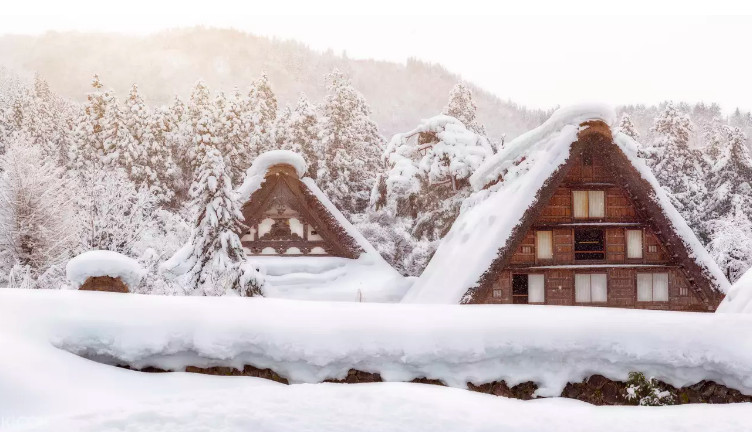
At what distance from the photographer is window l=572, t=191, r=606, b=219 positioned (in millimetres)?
16422

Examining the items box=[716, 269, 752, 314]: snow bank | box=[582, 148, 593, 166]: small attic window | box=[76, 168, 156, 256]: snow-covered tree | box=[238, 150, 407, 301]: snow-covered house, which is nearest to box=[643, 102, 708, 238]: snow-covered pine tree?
box=[582, 148, 593, 166]: small attic window

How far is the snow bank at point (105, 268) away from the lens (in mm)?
8398

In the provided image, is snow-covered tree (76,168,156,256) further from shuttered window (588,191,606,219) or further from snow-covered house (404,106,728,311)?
shuttered window (588,191,606,219)

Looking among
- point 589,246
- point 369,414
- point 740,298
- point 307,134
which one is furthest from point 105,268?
point 307,134

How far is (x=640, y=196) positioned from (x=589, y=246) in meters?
1.63

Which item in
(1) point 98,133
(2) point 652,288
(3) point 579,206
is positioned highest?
(1) point 98,133

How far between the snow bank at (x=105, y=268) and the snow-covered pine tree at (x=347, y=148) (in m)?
31.6

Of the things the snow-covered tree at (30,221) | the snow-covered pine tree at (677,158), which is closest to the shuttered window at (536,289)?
the snow-covered tree at (30,221)

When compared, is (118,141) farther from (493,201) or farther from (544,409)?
(544,409)

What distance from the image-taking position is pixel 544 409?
5934 millimetres

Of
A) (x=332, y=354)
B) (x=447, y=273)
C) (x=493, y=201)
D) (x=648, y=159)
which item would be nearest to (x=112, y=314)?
(x=332, y=354)

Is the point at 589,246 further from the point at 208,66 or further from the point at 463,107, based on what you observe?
the point at 208,66

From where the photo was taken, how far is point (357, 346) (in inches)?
263

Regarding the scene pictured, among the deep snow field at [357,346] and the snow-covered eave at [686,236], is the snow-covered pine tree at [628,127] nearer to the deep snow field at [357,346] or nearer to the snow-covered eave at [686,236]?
the snow-covered eave at [686,236]
